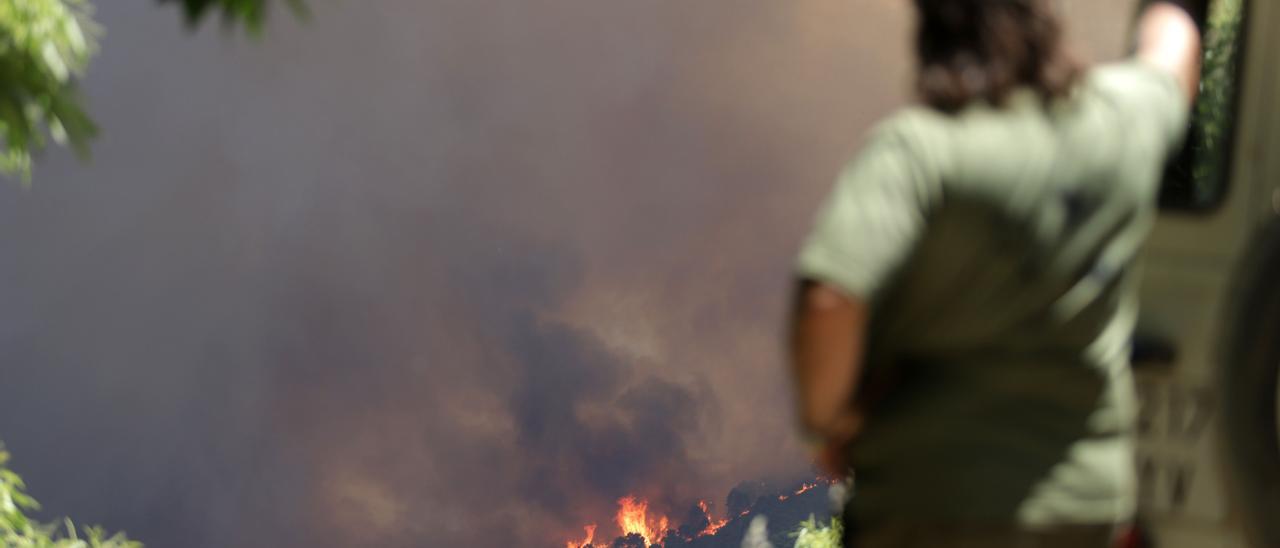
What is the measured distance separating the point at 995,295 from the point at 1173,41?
53 centimetres

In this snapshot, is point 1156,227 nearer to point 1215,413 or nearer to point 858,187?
point 1215,413

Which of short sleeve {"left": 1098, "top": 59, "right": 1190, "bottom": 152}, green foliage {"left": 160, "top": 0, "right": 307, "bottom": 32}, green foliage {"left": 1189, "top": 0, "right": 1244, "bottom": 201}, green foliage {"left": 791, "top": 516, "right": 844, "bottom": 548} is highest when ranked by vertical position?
green foliage {"left": 791, "top": 516, "right": 844, "bottom": 548}

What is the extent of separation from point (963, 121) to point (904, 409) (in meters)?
0.34

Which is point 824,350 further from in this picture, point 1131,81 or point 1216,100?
point 1216,100

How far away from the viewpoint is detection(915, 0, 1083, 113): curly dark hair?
5.01ft

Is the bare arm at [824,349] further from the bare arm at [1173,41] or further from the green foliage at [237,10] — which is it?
the green foliage at [237,10]

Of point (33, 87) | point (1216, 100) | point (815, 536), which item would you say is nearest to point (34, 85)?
point (33, 87)

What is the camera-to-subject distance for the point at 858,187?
148 centimetres

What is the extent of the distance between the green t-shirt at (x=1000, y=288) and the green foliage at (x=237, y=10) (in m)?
2.43

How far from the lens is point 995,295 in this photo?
4.98 ft

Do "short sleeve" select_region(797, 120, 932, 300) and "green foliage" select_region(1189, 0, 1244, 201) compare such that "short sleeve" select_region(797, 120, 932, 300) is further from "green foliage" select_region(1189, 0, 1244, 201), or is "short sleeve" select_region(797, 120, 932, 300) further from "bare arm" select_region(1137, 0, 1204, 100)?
"green foliage" select_region(1189, 0, 1244, 201)

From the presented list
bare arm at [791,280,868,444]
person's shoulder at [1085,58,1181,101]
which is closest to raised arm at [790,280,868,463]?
bare arm at [791,280,868,444]

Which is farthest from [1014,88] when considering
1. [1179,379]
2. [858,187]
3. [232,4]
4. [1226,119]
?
[232,4]

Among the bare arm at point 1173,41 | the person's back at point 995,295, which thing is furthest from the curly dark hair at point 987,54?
the bare arm at point 1173,41
